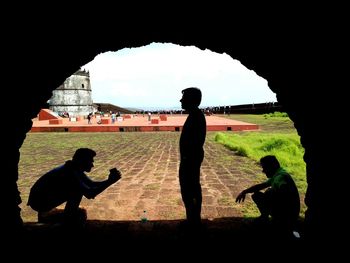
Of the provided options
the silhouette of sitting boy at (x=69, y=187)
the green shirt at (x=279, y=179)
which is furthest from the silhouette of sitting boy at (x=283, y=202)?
the silhouette of sitting boy at (x=69, y=187)

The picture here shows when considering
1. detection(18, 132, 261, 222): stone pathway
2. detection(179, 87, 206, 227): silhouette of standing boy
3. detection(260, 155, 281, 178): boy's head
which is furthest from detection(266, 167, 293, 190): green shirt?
detection(18, 132, 261, 222): stone pathway

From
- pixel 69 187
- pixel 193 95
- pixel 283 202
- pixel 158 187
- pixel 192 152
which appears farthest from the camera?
pixel 158 187

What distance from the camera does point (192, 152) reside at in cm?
376

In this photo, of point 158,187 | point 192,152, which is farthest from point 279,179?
point 158,187

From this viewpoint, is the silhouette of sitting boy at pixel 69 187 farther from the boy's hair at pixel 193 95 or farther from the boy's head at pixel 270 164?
the boy's head at pixel 270 164

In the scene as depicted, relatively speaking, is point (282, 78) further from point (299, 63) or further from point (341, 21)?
point (341, 21)

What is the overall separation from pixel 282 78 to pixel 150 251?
2.73m

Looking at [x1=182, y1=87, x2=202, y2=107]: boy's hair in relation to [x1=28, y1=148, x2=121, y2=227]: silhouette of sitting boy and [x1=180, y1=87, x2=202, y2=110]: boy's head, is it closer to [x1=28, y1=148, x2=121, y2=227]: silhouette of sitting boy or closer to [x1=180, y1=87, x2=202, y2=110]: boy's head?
[x1=180, y1=87, x2=202, y2=110]: boy's head

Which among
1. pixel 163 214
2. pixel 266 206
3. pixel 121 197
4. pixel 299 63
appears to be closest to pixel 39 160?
pixel 121 197

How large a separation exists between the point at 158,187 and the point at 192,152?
3.07 m

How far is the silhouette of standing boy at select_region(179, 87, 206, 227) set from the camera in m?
3.77

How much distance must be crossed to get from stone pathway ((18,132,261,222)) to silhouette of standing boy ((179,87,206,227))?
1040mm

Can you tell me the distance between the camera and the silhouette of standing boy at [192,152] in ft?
12.4

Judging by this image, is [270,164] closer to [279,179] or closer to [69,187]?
[279,179]
